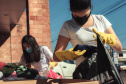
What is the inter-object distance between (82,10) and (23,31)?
12.5 metres

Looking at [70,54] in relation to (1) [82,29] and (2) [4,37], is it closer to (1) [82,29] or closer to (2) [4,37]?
(1) [82,29]

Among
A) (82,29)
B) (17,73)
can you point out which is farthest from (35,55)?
(82,29)

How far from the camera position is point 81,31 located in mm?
1773

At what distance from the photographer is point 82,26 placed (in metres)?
1.80

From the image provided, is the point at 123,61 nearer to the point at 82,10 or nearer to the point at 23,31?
the point at 23,31

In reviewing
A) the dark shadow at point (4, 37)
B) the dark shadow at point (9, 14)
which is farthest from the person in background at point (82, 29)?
the dark shadow at point (4, 37)

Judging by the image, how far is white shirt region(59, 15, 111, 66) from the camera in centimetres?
175

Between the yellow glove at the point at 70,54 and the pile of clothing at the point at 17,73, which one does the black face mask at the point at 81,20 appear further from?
the pile of clothing at the point at 17,73

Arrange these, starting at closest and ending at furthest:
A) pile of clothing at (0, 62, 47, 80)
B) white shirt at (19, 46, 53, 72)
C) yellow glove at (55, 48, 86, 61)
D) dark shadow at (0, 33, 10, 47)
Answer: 1. yellow glove at (55, 48, 86, 61)
2. pile of clothing at (0, 62, 47, 80)
3. white shirt at (19, 46, 53, 72)
4. dark shadow at (0, 33, 10, 47)

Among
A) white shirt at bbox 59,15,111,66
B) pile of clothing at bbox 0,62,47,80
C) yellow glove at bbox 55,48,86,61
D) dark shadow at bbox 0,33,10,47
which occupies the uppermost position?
white shirt at bbox 59,15,111,66

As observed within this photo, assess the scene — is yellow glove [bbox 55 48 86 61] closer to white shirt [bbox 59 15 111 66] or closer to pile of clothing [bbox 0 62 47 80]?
white shirt [bbox 59 15 111 66]

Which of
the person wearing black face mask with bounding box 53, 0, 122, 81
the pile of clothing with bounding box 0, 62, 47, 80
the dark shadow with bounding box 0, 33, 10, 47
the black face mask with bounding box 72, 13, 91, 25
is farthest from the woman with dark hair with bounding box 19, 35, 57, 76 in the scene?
the dark shadow with bounding box 0, 33, 10, 47

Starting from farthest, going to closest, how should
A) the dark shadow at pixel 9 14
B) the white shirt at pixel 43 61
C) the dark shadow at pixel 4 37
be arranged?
1. the dark shadow at pixel 4 37
2. the dark shadow at pixel 9 14
3. the white shirt at pixel 43 61

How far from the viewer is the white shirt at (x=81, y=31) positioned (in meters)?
1.75
